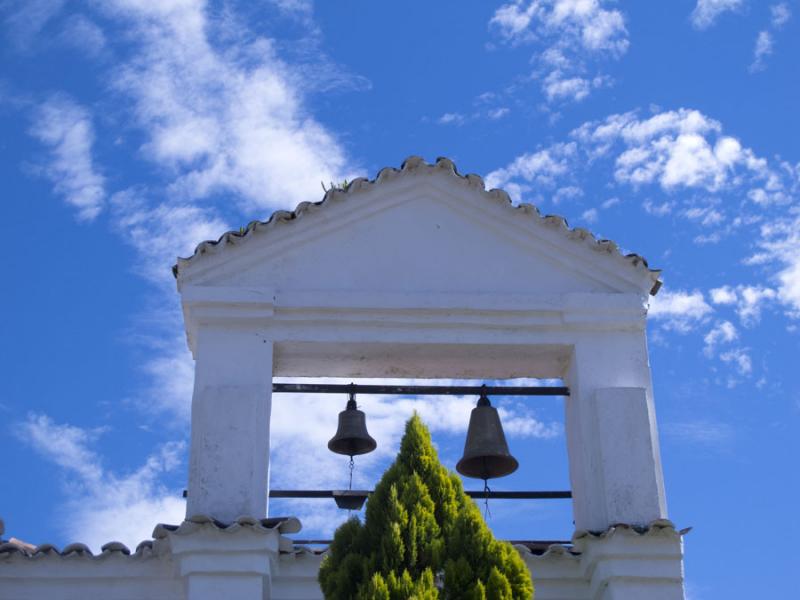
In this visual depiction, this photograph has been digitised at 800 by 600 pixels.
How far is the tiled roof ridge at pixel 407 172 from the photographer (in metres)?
13.2

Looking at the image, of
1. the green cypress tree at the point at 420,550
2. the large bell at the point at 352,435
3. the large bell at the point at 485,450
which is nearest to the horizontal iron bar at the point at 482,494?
the large bell at the point at 485,450

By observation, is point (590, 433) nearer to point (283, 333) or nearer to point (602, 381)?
point (602, 381)

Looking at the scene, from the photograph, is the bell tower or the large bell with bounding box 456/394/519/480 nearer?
the bell tower

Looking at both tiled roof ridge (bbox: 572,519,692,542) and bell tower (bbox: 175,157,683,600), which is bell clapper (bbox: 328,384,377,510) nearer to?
bell tower (bbox: 175,157,683,600)

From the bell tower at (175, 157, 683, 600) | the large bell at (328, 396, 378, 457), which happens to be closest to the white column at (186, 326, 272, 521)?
the bell tower at (175, 157, 683, 600)

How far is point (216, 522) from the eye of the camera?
1216 centimetres

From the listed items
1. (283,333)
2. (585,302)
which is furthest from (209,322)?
(585,302)

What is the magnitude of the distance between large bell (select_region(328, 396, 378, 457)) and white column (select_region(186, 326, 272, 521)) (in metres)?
0.99

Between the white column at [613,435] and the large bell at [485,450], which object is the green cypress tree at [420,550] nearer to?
the white column at [613,435]

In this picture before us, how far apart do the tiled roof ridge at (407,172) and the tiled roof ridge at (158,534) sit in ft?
6.38

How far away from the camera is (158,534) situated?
12211 millimetres

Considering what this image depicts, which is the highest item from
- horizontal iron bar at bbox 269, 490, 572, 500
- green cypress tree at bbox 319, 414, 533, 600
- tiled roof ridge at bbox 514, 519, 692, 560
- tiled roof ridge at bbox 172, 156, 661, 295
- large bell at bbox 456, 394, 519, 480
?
tiled roof ridge at bbox 172, 156, 661, 295

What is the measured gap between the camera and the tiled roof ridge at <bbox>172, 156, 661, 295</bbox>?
43.5 feet

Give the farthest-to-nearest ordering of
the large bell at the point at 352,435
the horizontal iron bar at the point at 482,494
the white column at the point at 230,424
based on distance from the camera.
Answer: the large bell at the point at 352,435 → the horizontal iron bar at the point at 482,494 → the white column at the point at 230,424
